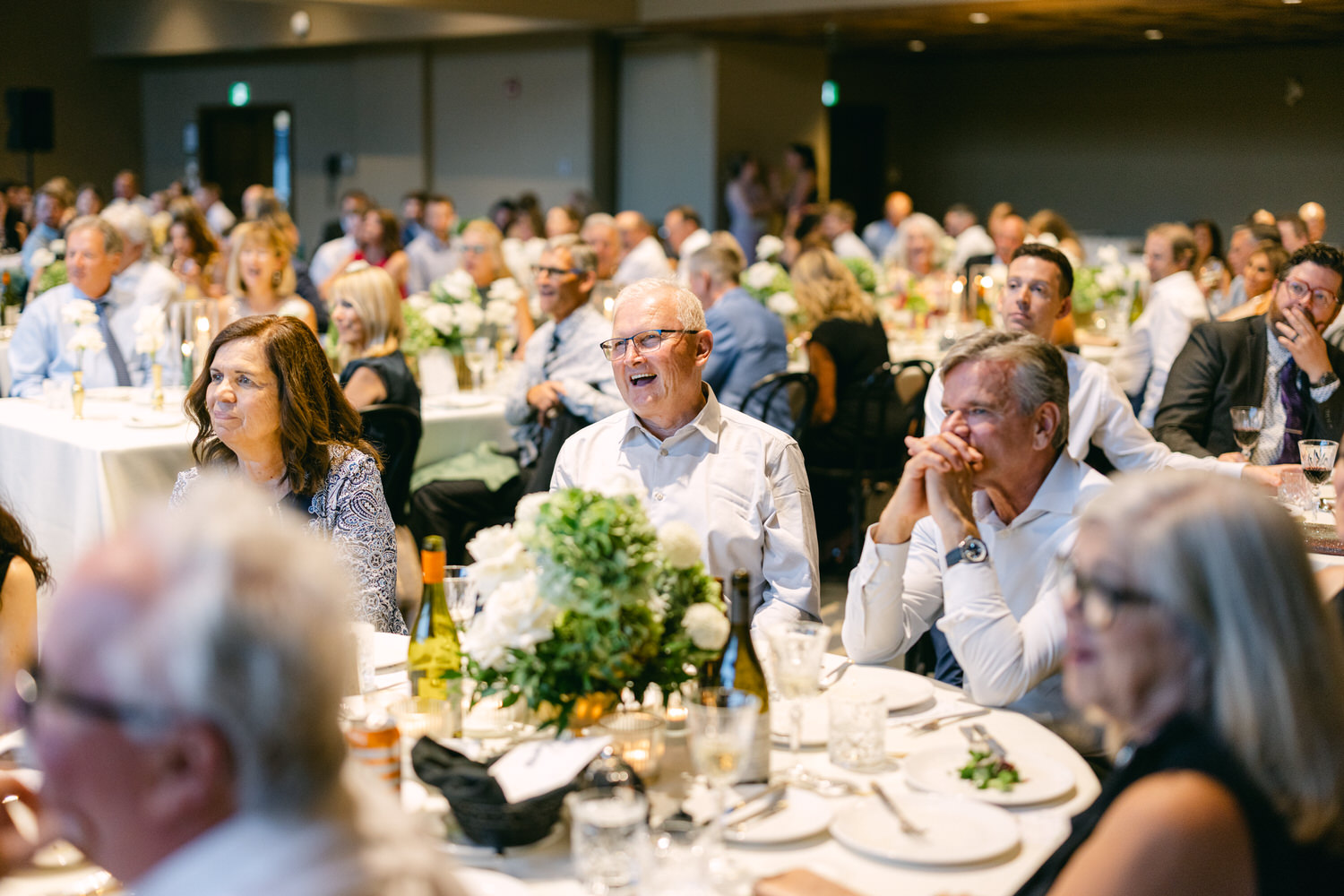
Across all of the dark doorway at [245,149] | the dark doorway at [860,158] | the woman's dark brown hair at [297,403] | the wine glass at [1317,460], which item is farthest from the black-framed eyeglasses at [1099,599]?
the dark doorway at [245,149]

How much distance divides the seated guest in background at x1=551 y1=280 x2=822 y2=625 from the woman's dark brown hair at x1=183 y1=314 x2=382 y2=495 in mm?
500

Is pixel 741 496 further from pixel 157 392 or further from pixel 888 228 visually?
pixel 888 228

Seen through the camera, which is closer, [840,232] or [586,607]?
[586,607]

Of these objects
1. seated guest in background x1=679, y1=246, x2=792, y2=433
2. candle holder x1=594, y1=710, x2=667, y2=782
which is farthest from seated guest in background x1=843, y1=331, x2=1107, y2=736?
seated guest in background x1=679, y1=246, x2=792, y2=433

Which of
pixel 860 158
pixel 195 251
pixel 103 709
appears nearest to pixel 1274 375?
pixel 103 709

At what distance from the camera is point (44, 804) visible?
99cm

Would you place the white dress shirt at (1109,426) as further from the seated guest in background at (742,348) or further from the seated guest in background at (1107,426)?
the seated guest in background at (742,348)

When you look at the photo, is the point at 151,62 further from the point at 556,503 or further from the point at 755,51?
the point at 556,503

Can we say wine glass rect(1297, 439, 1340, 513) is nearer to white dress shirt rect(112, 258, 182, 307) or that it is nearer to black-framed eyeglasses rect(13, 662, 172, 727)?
black-framed eyeglasses rect(13, 662, 172, 727)

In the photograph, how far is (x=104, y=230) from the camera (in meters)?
5.20

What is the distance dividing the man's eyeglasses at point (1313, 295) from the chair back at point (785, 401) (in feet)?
5.71

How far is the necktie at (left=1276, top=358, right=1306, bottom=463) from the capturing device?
3.79m

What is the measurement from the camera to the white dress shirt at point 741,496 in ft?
8.57

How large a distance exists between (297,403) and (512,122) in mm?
11881
